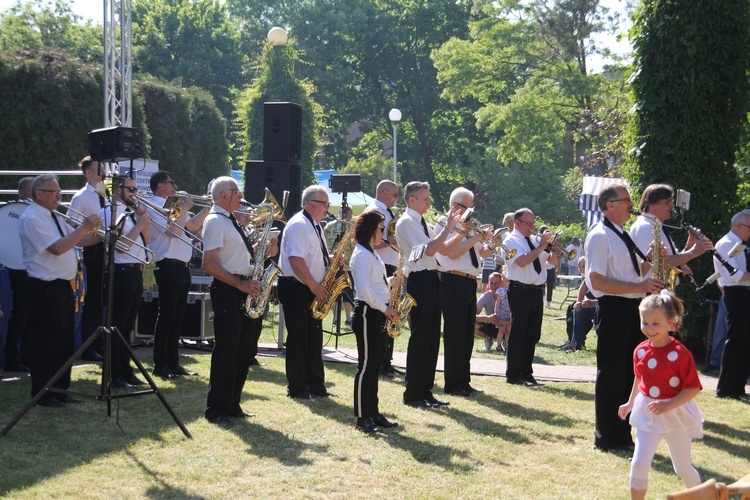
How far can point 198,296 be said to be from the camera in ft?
40.4

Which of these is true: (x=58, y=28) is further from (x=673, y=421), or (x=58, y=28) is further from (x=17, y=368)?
(x=673, y=421)

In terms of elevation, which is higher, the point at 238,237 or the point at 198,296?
the point at 238,237

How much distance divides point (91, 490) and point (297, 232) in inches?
136

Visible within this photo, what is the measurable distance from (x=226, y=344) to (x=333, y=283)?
1.42 m

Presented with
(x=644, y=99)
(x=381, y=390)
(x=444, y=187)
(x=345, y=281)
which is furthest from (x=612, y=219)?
(x=444, y=187)

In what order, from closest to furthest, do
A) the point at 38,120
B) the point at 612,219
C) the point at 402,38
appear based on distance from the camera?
1. the point at 612,219
2. the point at 38,120
3. the point at 402,38

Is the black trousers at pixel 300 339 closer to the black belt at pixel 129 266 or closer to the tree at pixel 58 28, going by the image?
the black belt at pixel 129 266

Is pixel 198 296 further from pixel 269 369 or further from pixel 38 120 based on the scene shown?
pixel 38 120

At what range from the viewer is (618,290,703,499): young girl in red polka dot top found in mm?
5223

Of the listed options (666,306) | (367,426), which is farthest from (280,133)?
(666,306)

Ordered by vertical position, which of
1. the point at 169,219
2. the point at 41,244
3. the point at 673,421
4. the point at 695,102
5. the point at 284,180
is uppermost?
the point at 695,102

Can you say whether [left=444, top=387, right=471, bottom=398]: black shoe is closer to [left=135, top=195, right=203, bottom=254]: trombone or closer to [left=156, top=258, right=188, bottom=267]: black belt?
[left=135, top=195, right=203, bottom=254]: trombone

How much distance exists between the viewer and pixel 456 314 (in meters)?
9.45

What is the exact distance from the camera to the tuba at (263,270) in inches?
305
